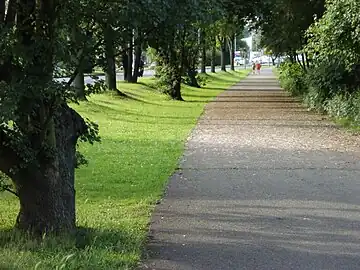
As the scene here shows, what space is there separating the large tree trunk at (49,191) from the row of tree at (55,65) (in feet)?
0.03

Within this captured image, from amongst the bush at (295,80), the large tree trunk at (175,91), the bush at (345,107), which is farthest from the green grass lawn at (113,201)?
the bush at (295,80)

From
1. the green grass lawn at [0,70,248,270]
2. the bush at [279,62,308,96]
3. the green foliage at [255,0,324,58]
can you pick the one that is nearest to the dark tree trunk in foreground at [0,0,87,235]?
the green grass lawn at [0,70,248,270]

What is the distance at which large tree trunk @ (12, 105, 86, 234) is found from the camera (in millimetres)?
6520

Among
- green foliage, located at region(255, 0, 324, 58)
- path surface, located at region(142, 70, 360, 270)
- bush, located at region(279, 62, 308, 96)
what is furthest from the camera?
bush, located at region(279, 62, 308, 96)

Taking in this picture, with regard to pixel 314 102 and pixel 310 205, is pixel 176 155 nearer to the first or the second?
pixel 310 205

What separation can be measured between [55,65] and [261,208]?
385cm

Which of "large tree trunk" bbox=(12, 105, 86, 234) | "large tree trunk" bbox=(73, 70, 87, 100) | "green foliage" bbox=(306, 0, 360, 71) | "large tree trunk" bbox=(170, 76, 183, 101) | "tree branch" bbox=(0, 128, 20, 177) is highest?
"green foliage" bbox=(306, 0, 360, 71)

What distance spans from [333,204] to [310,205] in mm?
332

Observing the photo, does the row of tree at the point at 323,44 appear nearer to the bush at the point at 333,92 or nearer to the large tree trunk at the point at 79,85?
the bush at the point at 333,92

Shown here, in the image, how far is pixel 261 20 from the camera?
34562 millimetres

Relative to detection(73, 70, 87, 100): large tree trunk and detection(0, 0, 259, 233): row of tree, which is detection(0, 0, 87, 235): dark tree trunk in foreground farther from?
detection(73, 70, 87, 100): large tree trunk

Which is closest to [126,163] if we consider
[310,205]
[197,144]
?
[197,144]

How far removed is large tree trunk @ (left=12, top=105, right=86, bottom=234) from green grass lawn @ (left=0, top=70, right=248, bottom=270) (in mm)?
206

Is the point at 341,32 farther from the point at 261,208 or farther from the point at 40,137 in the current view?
the point at 40,137
